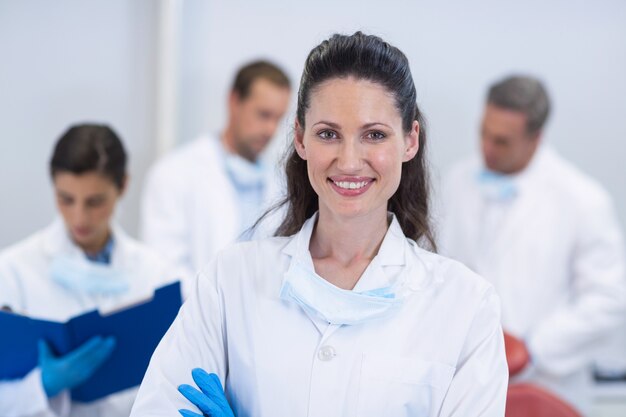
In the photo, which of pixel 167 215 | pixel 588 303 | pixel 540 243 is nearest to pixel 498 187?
pixel 540 243

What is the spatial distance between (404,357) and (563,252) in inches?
64.1

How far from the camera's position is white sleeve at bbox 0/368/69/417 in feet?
6.31

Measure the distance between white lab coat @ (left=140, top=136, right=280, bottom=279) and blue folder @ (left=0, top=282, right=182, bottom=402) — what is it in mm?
912

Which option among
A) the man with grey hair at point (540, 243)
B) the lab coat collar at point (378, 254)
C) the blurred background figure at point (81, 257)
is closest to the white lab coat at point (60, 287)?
the blurred background figure at point (81, 257)

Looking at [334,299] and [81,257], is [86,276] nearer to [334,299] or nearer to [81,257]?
[81,257]

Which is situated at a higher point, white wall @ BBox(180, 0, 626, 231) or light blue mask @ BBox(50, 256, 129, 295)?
white wall @ BBox(180, 0, 626, 231)

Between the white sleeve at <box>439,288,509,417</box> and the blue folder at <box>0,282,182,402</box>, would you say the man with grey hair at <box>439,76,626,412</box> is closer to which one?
the blue folder at <box>0,282,182,402</box>

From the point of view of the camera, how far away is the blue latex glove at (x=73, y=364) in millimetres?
1922

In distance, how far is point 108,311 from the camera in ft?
6.73

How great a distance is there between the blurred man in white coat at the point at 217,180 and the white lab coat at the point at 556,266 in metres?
0.66

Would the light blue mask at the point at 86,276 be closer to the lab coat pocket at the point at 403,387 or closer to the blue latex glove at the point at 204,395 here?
the blue latex glove at the point at 204,395

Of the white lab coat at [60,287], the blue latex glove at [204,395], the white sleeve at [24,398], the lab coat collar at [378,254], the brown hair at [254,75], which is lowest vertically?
the white sleeve at [24,398]

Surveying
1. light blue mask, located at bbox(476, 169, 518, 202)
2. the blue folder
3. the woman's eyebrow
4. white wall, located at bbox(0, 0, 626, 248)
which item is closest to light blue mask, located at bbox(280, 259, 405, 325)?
the woman's eyebrow

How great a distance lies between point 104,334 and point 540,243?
1.49m
